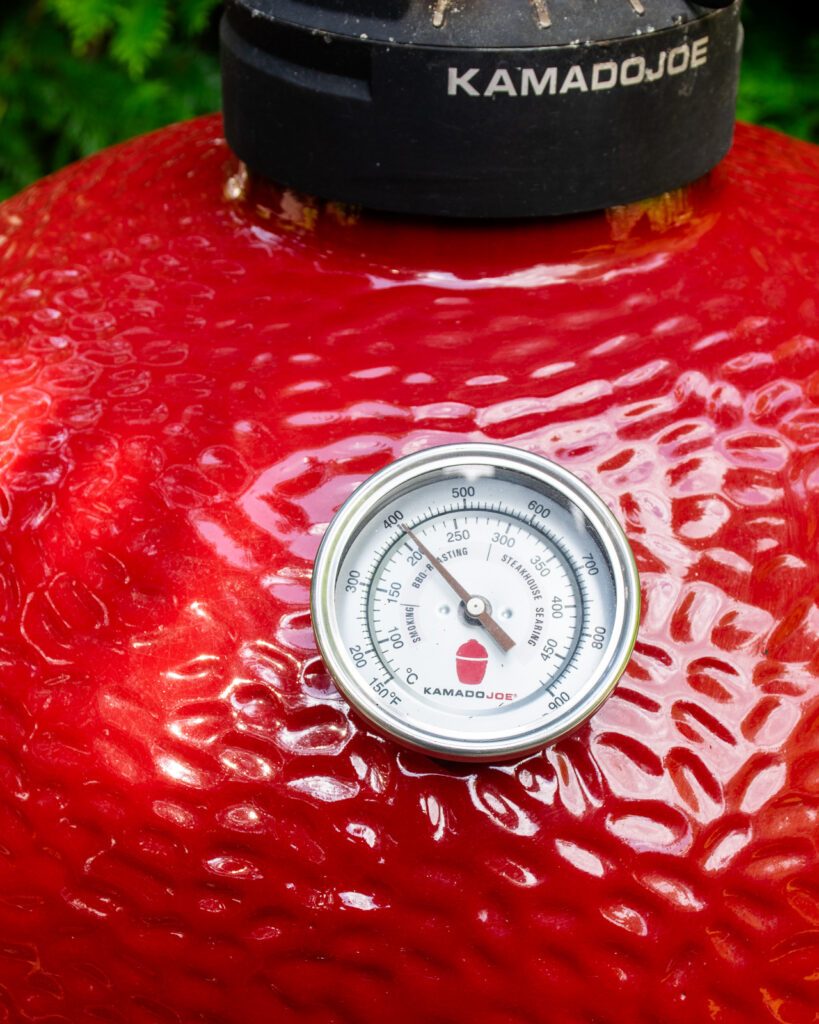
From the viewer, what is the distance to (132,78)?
221cm

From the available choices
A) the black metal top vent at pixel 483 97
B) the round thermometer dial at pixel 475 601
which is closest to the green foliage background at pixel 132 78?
the black metal top vent at pixel 483 97

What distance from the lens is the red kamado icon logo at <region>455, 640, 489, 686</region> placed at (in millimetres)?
812

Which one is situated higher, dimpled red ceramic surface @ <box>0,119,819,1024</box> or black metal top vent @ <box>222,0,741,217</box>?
black metal top vent @ <box>222,0,741,217</box>

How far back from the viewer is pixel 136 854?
0.88m

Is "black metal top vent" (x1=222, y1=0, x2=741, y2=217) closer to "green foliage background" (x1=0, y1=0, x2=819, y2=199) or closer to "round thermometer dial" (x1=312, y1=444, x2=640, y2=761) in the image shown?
"round thermometer dial" (x1=312, y1=444, x2=640, y2=761)

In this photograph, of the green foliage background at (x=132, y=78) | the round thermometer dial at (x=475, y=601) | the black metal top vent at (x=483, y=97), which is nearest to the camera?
the round thermometer dial at (x=475, y=601)

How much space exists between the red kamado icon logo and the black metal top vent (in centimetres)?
36

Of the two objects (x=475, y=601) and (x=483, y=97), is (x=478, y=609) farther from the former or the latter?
(x=483, y=97)

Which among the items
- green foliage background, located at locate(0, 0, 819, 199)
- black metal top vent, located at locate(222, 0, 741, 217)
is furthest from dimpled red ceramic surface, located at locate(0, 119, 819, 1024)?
green foliage background, located at locate(0, 0, 819, 199)

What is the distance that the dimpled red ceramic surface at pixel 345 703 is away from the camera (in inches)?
33.2

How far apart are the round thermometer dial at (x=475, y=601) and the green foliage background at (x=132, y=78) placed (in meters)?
1.47

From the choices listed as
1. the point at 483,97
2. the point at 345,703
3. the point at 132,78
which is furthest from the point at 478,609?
the point at 132,78

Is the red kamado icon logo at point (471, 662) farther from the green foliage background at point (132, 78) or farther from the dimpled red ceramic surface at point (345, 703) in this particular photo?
the green foliage background at point (132, 78)

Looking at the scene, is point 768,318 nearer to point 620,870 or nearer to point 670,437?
point 670,437
